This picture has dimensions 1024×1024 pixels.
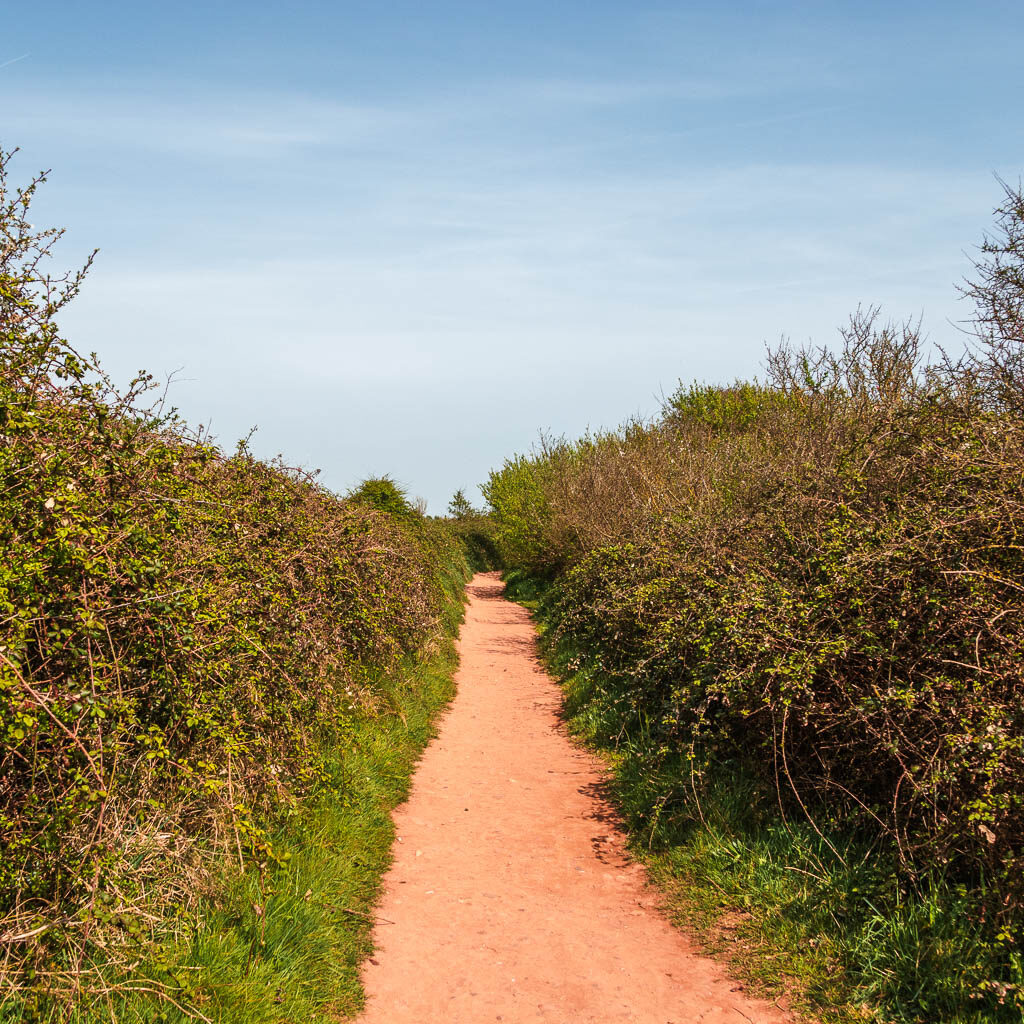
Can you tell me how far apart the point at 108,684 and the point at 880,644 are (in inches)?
174

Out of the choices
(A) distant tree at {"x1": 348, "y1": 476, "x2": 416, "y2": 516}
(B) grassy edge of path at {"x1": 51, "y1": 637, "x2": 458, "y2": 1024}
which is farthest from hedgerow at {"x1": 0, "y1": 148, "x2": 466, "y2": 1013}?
(A) distant tree at {"x1": 348, "y1": 476, "x2": 416, "y2": 516}

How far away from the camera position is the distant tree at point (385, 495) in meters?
19.1

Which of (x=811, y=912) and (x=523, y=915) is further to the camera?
(x=523, y=915)

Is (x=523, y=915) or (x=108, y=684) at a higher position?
(x=108, y=684)

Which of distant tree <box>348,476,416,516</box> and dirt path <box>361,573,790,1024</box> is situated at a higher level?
distant tree <box>348,476,416,516</box>

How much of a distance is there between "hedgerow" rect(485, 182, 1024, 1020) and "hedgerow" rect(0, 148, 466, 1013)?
3.22 m

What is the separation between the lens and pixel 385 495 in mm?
20109

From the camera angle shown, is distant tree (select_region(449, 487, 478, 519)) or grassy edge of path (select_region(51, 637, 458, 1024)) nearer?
grassy edge of path (select_region(51, 637, 458, 1024))

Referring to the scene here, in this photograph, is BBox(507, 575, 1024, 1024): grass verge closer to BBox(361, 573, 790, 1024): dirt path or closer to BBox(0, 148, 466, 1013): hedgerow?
BBox(361, 573, 790, 1024): dirt path

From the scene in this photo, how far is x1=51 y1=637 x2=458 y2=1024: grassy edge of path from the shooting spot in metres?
3.26

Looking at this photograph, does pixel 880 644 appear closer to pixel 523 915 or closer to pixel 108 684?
pixel 523 915

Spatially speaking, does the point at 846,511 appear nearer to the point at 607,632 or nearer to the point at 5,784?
the point at 5,784

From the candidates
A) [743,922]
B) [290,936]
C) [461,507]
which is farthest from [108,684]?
[461,507]

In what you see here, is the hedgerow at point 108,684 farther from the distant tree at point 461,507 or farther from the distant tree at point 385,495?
the distant tree at point 461,507
